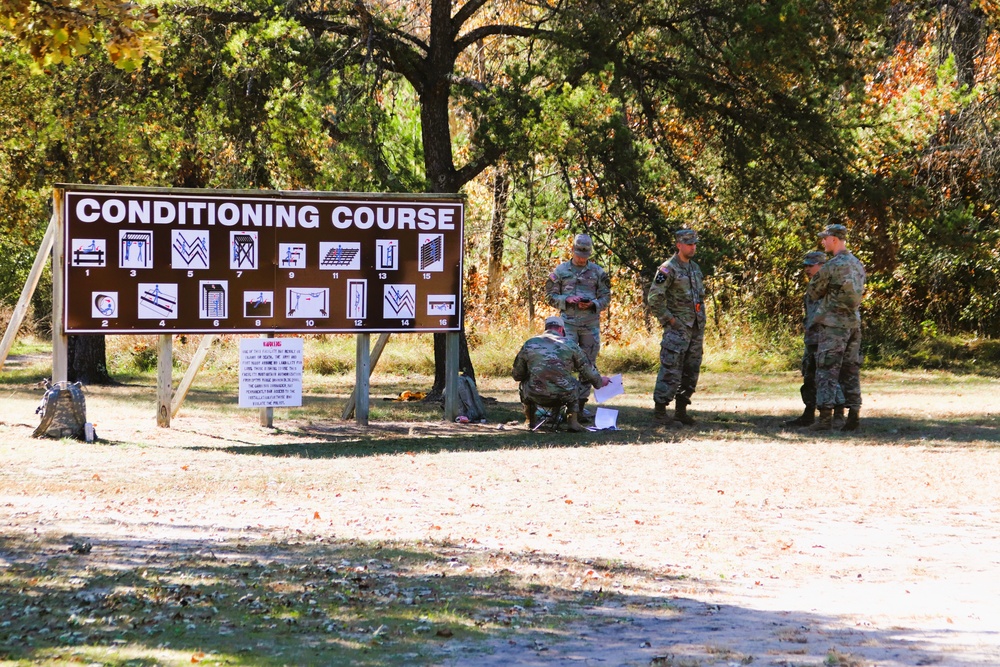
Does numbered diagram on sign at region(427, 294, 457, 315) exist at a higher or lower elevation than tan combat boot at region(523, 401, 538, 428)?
higher

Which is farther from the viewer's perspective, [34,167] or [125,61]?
[34,167]

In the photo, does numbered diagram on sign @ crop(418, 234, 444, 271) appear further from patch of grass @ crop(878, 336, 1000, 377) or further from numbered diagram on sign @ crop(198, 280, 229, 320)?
patch of grass @ crop(878, 336, 1000, 377)

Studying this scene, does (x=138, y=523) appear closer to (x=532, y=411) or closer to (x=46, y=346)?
(x=532, y=411)

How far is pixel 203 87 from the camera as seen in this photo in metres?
16.4

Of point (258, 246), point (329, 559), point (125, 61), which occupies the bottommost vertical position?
point (329, 559)

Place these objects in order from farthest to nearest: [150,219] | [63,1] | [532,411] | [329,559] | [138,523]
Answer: [532,411] < [150,219] < [63,1] < [138,523] < [329,559]

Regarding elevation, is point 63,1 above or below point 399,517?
above

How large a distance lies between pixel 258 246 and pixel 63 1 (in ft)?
16.7

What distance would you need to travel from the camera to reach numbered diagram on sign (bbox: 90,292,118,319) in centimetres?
1344

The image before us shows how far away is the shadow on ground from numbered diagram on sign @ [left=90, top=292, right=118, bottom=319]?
6203mm

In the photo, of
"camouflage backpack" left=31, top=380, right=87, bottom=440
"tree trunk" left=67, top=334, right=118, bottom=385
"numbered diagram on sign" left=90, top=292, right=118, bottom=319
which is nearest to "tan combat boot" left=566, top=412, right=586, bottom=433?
"numbered diagram on sign" left=90, top=292, right=118, bottom=319

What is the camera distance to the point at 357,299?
1455cm

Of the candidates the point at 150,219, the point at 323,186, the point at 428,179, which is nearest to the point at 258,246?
the point at 150,219

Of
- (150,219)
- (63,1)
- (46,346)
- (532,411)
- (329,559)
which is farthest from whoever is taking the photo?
(46,346)
